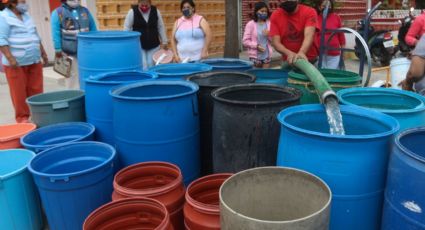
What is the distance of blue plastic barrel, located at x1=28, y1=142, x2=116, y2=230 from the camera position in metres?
2.60

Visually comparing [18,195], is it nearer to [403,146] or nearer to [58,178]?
[58,178]

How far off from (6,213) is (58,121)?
105 cm

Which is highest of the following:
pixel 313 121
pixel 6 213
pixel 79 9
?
pixel 79 9

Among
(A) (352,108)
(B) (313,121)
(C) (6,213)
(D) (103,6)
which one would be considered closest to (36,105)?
(C) (6,213)

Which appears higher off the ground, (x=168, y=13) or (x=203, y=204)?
(x=168, y=13)

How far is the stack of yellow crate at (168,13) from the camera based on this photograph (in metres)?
8.19

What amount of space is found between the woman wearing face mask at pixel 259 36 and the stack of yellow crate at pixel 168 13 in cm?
338

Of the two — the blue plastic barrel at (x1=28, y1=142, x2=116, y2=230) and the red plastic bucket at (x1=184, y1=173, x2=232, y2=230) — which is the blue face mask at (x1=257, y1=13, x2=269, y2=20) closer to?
the blue plastic barrel at (x1=28, y1=142, x2=116, y2=230)

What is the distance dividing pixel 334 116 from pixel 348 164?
1.41 feet

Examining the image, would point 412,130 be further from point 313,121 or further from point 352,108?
point 313,121

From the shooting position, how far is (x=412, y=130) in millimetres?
2023

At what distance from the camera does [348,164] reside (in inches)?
77.6

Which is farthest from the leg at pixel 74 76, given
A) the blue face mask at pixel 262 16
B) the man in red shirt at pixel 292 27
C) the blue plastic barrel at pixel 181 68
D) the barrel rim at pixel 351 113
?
the barrel rim at pixel 351 113

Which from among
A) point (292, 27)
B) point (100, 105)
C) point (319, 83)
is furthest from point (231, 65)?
point (319, 83)
